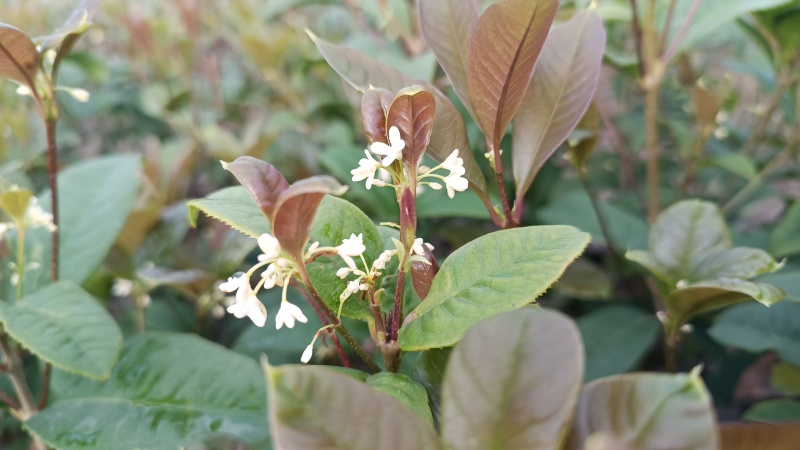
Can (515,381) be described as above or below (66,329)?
above

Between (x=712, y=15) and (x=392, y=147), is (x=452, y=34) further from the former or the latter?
(x=712, y=15)

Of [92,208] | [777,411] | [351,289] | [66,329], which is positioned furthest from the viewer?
[92,208]

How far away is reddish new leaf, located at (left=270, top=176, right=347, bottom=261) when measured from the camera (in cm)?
34

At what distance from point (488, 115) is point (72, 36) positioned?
405 millimetres

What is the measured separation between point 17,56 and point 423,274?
0.41 m

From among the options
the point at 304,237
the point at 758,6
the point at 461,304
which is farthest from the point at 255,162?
the point at 758,6

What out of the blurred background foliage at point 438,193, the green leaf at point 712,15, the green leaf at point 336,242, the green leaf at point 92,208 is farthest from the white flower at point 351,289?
the green leaf at point 712,15

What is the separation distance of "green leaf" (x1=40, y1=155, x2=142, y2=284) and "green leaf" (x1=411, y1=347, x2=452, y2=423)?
49cm

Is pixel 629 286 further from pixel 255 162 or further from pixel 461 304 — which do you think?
pixel 255 162

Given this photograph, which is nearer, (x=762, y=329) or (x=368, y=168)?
(x=368, y=168)

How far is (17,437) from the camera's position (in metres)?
0.94

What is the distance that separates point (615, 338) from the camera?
35.5 inches

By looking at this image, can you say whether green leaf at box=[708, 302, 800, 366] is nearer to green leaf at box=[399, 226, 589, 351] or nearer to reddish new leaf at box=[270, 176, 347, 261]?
green leaf at box=[399, 226, 589, 351]

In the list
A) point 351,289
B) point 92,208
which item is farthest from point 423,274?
Answer: point 92,208
